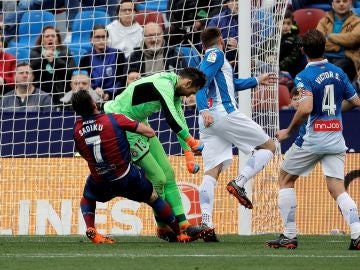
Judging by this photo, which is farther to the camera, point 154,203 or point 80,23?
point 80,23

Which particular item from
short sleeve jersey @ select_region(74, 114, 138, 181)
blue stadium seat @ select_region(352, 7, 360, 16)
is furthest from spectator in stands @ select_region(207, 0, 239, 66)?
blue stadium seat @ select_region(352, 7, 360, 16)

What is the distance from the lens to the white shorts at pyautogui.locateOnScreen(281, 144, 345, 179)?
11.2 meters

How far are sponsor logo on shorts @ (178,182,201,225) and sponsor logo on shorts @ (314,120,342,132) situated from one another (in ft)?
14.5

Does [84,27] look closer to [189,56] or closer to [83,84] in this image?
[83,84]

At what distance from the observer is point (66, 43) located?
17531mm


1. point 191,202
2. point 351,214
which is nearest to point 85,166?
point 191,202

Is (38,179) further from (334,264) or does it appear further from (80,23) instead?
(334,264)

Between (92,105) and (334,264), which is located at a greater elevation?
(92,105)

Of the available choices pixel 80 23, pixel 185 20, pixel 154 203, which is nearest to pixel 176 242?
pixel 154 203

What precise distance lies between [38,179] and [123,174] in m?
3.98

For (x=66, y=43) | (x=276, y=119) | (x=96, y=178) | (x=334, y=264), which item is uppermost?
(x=66, y=43)

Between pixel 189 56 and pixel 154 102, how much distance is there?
3.70 m

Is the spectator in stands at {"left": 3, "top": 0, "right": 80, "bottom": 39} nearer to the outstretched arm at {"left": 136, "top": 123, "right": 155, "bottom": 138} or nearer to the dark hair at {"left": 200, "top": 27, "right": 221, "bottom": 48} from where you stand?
the dark hair at {"left": 200, "top": 27, "right": 221, "bottom": 48}

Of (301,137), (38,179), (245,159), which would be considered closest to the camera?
(301,137)
